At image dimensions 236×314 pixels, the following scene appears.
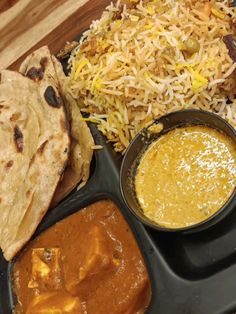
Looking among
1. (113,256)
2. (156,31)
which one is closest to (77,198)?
(113,256)

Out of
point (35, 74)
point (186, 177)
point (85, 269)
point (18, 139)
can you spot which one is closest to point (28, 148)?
point (18, 139)

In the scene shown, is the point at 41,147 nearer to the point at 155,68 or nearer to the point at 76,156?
the point at 76,156

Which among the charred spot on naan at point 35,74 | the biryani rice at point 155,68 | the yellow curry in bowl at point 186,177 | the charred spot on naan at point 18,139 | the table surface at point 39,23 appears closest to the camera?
the yellow curry in bowl at point 186,177

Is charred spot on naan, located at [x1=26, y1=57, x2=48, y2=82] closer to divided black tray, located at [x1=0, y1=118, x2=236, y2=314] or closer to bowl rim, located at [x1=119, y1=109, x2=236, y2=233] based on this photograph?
divided black tray, located at [x1=0, y1=118, x2=236, y2=314]

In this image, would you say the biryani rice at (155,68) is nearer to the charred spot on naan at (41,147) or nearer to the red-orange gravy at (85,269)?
the charred spot on naan at (41,147)

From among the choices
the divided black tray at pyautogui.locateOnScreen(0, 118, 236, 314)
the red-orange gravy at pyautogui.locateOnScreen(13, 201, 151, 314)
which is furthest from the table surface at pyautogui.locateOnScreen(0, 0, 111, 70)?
the red-orange gravy at pyautogui.locateOnScreen(13, 201, 151, 314)

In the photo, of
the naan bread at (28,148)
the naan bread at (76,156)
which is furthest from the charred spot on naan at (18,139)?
the naan bread at (76,156)

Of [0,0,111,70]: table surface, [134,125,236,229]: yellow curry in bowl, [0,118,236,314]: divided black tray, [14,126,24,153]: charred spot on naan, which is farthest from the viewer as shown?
[0,0,111,70]: table surface
